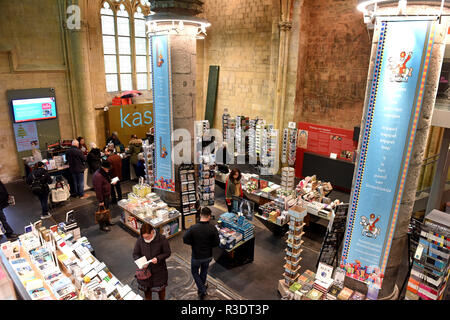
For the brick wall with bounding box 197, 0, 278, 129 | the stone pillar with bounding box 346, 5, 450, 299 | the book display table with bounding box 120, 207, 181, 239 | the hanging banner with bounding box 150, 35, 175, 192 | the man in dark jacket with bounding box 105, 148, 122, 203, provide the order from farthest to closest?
the brick wall with bounding box 197, 0, 278, 129, the man in dark jacket with bounding box 105, 148, 122, 203, the hanging banner with bounding box 150, 35, 175, 192, the book display table with bounding box 120, 207, 181, 239, the stone pillar with bounding box 346, 5, 450, 299

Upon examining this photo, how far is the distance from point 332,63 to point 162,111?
621 centimetres

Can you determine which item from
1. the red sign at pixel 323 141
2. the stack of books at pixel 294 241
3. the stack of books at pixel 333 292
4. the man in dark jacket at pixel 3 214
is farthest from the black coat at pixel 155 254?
the red sign at pixel 323 141

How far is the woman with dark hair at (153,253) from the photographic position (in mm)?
4691

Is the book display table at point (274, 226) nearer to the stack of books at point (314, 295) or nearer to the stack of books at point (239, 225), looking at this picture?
the stack of books at point (239, 225)

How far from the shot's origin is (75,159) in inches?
371

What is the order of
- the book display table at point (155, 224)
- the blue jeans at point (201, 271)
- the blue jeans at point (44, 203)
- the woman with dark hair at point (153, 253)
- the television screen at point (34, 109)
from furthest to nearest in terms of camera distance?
the television screen at point (34, 109) < the blue jeans at point (44, 203) < the book display table at point (155, 224) < the blue jeans at point (201, 271) < the woman with dark hair at point (153, 253)

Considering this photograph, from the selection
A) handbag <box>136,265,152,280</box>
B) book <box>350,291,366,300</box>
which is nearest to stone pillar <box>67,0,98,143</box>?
handbag <box>136,265,152,280</box>

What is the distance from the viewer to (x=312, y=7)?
1102 cm

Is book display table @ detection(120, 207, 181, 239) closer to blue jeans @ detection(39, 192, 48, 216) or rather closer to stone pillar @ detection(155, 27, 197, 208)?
stone pillar @ detection(155, 27, 197, 208)

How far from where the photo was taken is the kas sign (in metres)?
12.9

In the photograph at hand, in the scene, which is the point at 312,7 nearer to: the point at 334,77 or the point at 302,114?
the point at 334,77

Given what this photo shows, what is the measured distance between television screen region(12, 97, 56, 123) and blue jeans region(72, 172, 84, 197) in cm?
298

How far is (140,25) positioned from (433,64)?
40.2 feet
